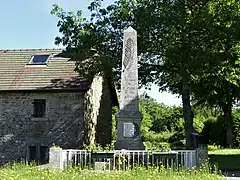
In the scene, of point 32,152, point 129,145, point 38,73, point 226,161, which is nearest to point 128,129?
point 129,145

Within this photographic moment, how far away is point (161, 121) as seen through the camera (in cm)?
5997

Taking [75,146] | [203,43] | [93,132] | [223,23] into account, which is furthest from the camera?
[93,132]

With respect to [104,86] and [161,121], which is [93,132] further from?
[161,121]

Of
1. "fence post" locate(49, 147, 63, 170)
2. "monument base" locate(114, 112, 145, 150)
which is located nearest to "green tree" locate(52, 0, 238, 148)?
"monument base" locate(114, 112, 145, 150)

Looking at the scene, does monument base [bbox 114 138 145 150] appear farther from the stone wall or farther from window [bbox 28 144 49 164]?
window [bbox 28 144 49 164]

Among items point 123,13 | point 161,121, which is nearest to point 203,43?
point 123,13

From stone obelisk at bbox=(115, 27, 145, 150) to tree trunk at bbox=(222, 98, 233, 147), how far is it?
25192mm

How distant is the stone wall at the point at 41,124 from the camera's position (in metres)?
24.6

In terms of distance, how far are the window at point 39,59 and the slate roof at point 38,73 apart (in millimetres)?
296

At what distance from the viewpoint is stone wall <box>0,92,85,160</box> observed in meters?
24.6

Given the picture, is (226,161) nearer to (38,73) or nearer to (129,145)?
(129,145)

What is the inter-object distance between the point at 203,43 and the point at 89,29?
6.33 metres

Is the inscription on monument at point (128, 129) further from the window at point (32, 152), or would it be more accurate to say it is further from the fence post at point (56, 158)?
the window at point (32, 152)

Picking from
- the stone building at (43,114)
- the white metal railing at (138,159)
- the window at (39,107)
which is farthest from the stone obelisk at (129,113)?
the window at (39,107)
